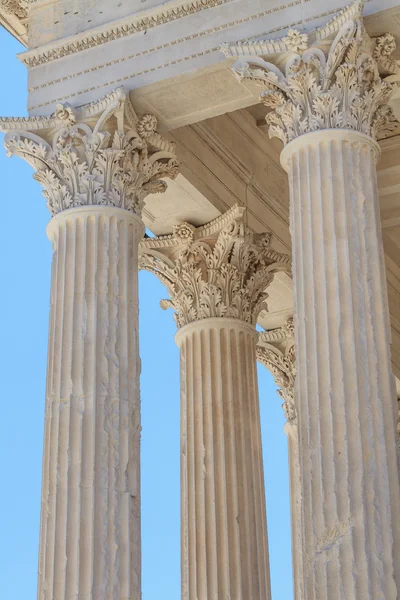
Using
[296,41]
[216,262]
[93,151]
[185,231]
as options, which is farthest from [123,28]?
[216,262]

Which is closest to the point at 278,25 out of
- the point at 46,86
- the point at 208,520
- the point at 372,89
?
the point at 372,89

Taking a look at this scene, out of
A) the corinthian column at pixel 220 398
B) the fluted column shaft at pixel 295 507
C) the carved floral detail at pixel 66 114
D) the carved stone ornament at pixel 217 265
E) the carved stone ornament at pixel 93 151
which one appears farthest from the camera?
the fluted column shaft at pixel 295 507

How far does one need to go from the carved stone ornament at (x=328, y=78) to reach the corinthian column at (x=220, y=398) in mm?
7527

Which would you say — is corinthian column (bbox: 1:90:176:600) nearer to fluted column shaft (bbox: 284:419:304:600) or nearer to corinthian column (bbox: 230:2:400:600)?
corinthian column (bbox: 230:2:400:600)

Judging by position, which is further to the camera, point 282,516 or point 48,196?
point 282,516

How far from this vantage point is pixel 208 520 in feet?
111

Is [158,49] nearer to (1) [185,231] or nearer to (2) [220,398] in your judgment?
(1) [185,231]

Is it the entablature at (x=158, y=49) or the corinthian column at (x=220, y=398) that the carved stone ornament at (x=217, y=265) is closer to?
the corinthian column at (x=220, y=398)

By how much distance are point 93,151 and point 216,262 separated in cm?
696

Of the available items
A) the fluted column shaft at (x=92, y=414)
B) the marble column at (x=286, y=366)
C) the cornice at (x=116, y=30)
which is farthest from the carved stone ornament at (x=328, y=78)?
the marble column at (x=286, y=366)

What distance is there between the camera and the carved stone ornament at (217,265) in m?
36.6

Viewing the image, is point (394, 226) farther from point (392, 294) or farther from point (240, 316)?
point (240, 316)

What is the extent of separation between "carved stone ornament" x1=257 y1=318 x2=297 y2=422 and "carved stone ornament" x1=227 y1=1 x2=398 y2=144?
49.0 ft

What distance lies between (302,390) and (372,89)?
7.15 metres
